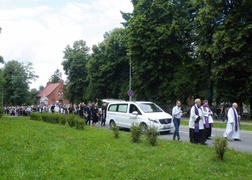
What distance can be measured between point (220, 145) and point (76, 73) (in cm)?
6444

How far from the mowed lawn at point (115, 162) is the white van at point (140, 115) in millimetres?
5597

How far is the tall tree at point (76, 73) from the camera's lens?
7062 centimetres

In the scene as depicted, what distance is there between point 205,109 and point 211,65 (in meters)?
20.2

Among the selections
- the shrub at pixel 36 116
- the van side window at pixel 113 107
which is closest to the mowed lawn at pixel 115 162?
the van side window at pixel 113 107

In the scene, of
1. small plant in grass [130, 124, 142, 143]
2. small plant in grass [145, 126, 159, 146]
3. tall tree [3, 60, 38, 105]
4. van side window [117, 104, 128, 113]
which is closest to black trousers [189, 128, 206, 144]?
small plant in grass [145, 126, 159, 146]

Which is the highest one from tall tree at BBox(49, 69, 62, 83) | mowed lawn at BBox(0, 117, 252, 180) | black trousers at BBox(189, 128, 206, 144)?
tall tree at BBox(49, 69, 62, 83)

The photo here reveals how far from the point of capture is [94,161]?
351 inches

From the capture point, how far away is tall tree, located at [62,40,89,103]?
2781 inches

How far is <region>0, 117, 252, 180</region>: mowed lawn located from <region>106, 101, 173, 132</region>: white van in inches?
220

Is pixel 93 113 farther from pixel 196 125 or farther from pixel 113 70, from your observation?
pixel 113 70

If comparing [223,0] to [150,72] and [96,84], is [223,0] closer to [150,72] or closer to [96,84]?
[150,72]

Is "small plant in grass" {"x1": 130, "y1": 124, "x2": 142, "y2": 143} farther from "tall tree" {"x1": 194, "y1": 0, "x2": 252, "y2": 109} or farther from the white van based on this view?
"tall tree" {"x1": 194, "y1": 0, "x2": 252, "y2": 109}

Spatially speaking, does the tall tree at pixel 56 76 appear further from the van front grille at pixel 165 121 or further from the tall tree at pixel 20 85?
the van front grille at pixel 165 121

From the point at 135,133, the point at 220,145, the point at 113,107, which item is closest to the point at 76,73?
the point at 113,107
